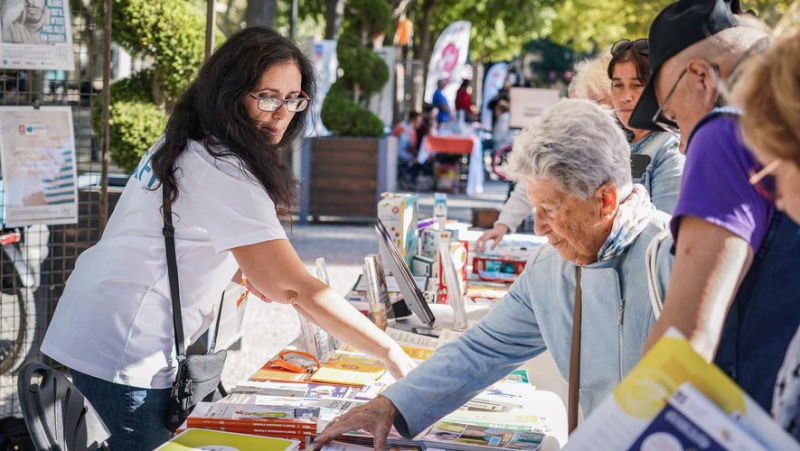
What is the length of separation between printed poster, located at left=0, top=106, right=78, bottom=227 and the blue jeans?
2172 millimetres

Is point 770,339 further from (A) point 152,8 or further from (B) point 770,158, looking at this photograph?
(A) point 152,8

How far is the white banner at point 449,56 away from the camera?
19.4 metres

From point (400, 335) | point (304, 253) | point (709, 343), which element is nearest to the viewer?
point (709, 343)

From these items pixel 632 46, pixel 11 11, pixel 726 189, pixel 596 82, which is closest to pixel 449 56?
pixel 596 82

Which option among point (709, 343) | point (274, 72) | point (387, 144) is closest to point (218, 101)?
point (274, 72)

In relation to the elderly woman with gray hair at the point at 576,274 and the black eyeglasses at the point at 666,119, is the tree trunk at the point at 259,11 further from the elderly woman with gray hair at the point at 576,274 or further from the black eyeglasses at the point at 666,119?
the black eyeglasses at the point at 666,119

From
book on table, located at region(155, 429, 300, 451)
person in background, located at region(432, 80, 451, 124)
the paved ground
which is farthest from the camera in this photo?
person in background, located at region(432, 80, 451, 124)

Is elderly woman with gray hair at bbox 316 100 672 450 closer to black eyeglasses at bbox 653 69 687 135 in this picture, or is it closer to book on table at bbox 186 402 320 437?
book on table at bbox 186 402 320 437

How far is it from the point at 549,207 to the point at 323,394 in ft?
3.32

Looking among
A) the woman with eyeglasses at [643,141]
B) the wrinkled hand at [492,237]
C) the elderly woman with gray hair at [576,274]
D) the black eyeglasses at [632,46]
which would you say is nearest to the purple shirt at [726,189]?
the elderly woman with gray hair at [576,274]

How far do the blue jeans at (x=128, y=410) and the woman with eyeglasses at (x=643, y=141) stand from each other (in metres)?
2.00

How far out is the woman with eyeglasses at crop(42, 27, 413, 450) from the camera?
2.38m

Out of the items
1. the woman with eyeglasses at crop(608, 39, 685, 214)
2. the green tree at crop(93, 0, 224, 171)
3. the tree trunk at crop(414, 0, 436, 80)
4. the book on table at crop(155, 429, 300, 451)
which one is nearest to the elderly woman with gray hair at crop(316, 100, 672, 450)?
the book on table at crop(155, 429, 300, 451)

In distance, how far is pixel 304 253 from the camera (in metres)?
9.43
